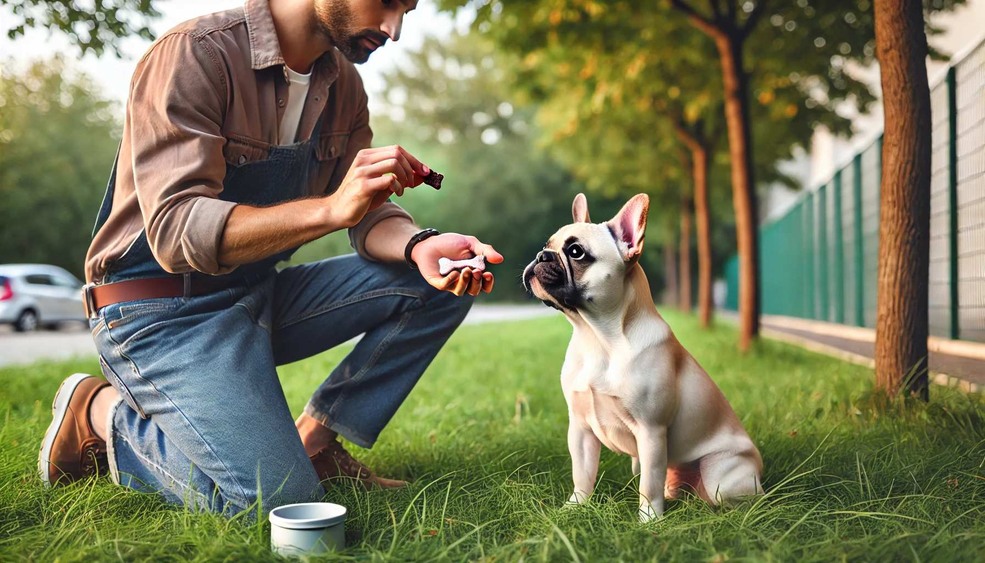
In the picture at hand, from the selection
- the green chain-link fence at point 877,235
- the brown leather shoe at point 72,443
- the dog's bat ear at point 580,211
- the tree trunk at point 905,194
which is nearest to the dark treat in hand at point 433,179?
the dog's bat ear at point 580,211

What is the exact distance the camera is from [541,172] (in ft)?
121

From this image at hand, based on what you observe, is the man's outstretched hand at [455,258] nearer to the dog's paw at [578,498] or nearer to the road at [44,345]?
the dog's paw at [578,498]

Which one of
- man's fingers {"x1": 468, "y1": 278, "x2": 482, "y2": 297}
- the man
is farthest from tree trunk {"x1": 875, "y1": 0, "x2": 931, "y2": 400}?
man's fingers {"x1": 468, "y1": 278, "x2": 482, "y2": 297}

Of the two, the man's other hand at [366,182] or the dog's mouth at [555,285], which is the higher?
the man's other hand at [366,182]

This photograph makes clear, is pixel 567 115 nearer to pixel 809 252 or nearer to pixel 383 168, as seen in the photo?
pixel 809 252

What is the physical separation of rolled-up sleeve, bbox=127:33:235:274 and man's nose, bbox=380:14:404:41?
58 centimetres

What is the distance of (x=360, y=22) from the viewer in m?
2.76

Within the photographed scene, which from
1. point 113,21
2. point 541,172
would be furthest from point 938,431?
point 541,172

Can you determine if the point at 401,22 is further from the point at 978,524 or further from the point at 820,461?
the point at 978,524

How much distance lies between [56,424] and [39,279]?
12618 millimetres

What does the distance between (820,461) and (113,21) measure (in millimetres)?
4111

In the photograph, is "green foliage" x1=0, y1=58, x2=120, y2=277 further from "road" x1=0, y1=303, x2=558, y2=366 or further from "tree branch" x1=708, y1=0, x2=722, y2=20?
"tree branch" x1=708, y1=0, x2=722, y2=20

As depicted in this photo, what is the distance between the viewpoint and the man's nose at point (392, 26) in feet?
9.18

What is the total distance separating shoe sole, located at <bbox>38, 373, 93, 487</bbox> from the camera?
8.88ft
